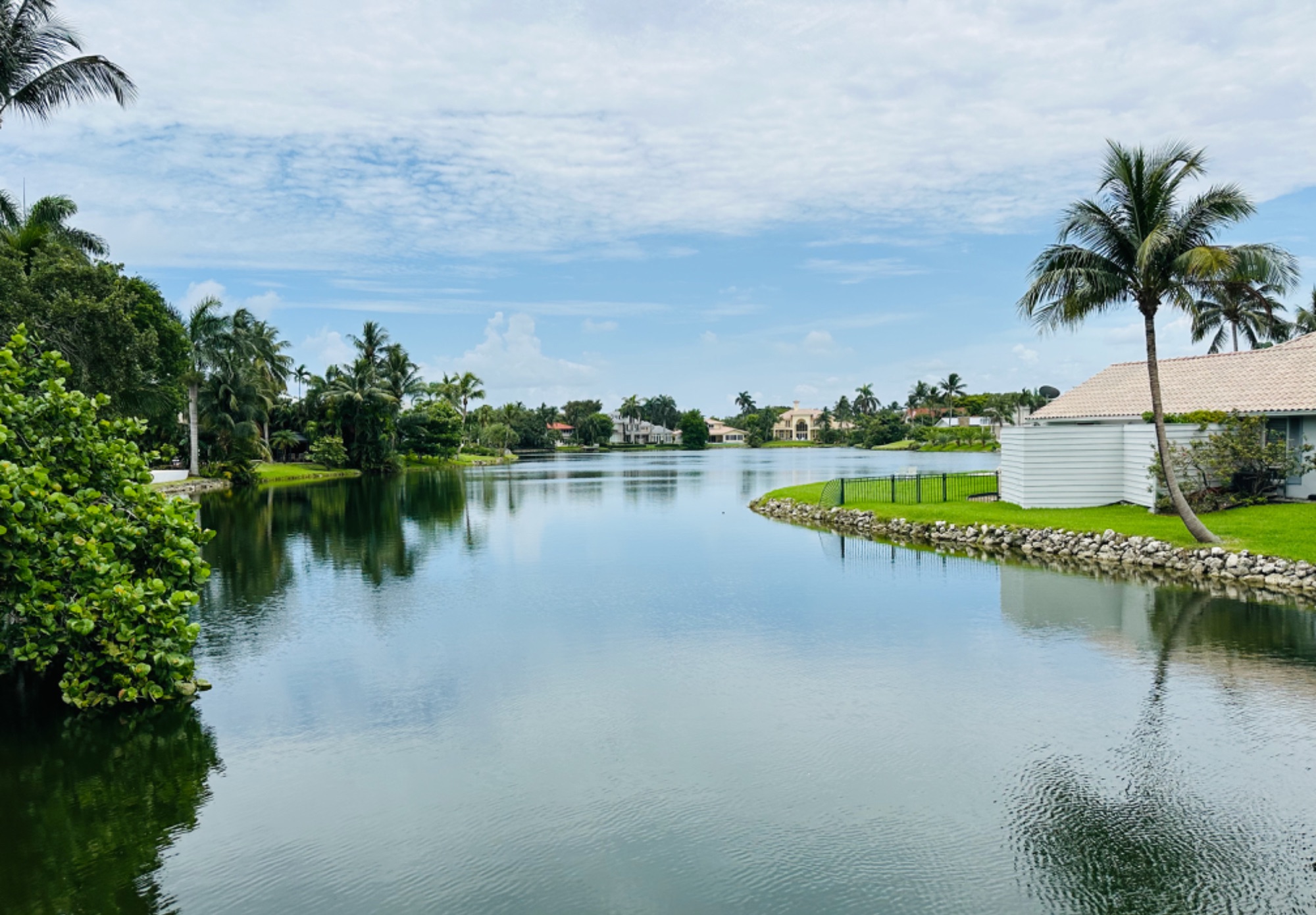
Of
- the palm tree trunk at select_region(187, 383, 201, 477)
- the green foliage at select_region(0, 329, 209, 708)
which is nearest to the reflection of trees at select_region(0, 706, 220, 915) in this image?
the green foliage at select_region(0, 329, 209, 708)

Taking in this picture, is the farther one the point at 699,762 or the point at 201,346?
the point at 201,346

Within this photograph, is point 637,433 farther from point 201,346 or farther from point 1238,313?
point 1238,313

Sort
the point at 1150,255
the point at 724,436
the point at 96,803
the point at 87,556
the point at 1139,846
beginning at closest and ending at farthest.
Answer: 1. the point at 1139,846
2. the point at 96,803
3. the point at 87,556
4. the point at 1150,255
5. the point at 724,436

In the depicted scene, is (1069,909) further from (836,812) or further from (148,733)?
(148,733)

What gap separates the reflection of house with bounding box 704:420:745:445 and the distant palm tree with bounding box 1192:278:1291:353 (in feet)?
392

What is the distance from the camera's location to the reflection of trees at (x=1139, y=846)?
6770 mm

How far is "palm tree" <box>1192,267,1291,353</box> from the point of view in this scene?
21.8m

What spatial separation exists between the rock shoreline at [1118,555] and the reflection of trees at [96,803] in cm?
1820

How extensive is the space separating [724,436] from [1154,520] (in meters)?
148

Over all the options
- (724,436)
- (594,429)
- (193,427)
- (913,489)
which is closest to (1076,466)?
(913,489)

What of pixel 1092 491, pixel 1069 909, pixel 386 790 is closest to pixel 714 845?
pixel 1069 909

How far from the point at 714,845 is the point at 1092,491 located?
23785 millimetres

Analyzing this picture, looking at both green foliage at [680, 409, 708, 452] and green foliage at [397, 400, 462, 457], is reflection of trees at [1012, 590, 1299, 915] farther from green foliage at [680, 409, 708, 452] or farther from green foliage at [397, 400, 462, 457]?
green foliage at [680, 409, 708, 452]

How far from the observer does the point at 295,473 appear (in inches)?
2512
